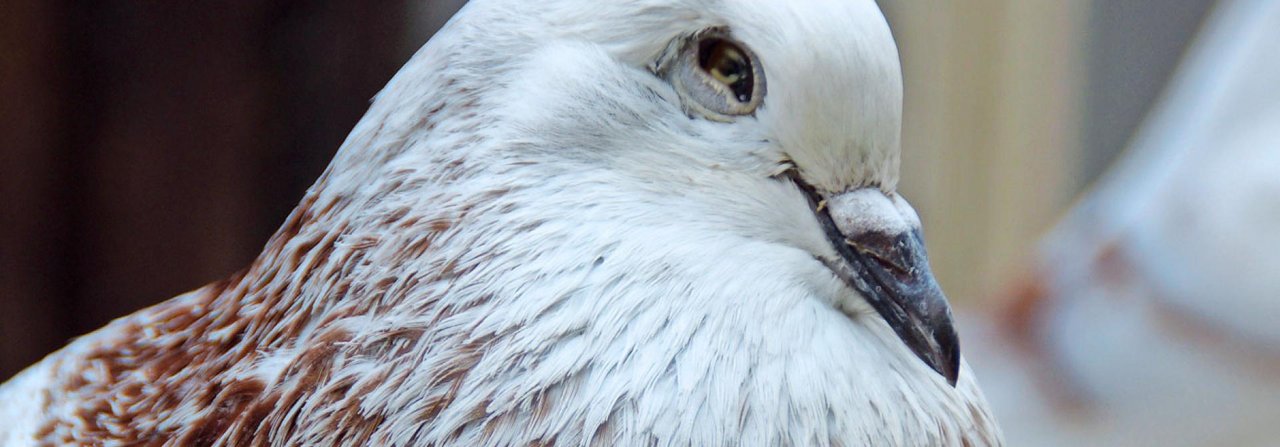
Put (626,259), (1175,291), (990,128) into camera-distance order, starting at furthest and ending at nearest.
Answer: (990,128)
(1175,291)
(626,259)

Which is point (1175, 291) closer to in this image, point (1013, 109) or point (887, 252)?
point (1013, 109)

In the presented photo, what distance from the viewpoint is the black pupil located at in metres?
0.55

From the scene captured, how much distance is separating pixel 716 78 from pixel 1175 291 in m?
0.68

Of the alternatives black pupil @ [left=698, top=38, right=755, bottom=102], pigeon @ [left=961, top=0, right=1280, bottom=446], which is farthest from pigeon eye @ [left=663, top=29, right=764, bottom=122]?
pigeon @ [left=961, top=0, right=1280, bottom=446]

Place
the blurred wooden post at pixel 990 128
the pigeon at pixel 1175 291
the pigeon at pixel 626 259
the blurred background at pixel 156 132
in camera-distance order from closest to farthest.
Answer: the pigeon at pixel 626 259 → the blurred background at pixel 156 132 → the pigeon at pixel 1175 291 → the blurred wooden post at pixel 990 128

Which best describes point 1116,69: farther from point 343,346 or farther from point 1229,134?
A: point 343,346

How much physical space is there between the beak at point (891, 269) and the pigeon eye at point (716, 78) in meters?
0.04

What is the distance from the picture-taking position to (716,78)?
1.81 feet

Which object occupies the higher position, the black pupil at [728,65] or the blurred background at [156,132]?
the black pupil at [728,65]

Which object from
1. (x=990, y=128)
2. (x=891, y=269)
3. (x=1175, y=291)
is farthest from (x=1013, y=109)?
(x=891, y=269)

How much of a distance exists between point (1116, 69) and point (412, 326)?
105 centimetres

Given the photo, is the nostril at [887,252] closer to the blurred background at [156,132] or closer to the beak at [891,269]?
the beak at [891,269]

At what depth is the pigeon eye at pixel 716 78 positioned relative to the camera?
1.79 ft

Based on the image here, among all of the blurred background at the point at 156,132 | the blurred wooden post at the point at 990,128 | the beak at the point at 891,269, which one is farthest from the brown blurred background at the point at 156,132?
the blurred wooden post at the point at 990,128
